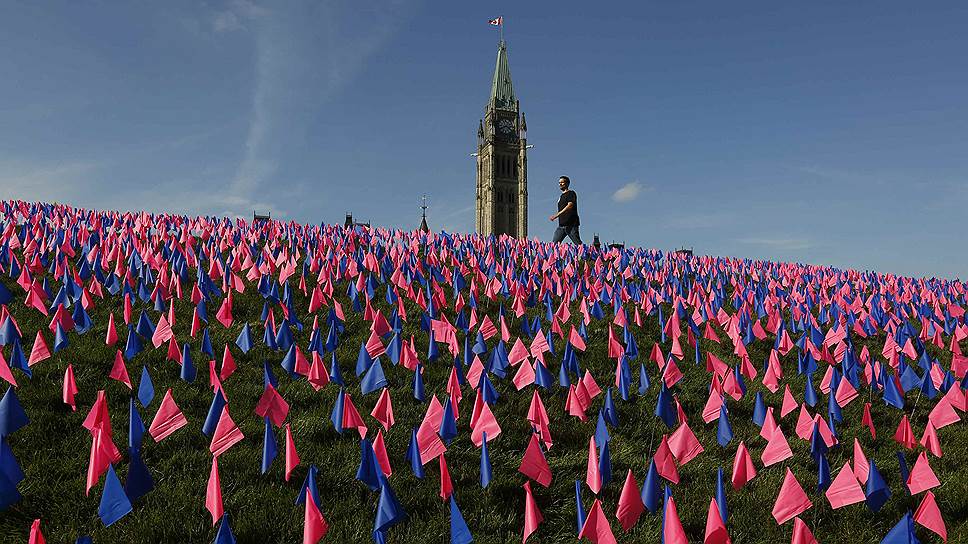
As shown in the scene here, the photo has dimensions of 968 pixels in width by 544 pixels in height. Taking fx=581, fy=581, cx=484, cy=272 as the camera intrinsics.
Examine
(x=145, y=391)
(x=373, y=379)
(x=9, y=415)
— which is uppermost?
(x=373, y=379)

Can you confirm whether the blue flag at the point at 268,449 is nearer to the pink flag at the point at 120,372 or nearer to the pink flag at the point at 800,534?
the pink flag at the point at 120,372

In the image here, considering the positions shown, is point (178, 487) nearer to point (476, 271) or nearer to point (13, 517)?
point (13, 517)

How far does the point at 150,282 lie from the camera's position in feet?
22.2

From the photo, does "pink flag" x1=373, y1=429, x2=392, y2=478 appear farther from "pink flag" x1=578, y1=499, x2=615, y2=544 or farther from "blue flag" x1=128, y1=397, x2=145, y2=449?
"blue flag" x1=128, y1=397, x2=145, y2=449

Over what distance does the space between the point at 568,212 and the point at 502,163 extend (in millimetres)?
111164

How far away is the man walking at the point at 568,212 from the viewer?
532 inches

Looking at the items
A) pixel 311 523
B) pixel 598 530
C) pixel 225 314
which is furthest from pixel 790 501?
pixel 225 314

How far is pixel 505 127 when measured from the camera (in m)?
122

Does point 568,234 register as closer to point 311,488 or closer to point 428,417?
point 428,417

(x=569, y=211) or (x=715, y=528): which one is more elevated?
(x=569, y=211)

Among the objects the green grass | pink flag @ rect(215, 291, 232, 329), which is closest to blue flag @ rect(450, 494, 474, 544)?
the green grass

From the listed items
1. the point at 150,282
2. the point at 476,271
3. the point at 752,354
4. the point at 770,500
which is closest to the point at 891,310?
the point at 752,354

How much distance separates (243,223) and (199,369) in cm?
771

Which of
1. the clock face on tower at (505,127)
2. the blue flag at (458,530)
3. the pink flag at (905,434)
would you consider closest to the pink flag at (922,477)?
the pink flag at (905,434)
